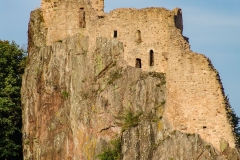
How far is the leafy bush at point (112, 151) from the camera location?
2149 inches

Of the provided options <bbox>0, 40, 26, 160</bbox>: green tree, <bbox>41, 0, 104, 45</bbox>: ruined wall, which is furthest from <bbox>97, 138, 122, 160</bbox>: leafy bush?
<bbox>0, 40, 26, 160</bbox>: green tree

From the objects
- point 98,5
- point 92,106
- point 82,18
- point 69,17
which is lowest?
point 92,106

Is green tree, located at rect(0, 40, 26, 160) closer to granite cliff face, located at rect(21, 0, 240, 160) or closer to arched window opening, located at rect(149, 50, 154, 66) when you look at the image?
granite cliff face, located at rect(21, 0, 240, 160)

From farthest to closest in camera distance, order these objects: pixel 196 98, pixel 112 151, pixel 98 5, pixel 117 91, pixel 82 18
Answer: pixel 98 5
pixel 82 18
pixel 117 91
pixel 112 151
pixel 196 98

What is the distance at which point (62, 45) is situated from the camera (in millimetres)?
58562

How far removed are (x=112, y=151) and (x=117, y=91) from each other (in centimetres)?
296

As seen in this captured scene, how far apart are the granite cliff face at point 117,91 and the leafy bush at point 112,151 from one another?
1.11 feet

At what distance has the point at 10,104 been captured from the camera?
6181 centimetres

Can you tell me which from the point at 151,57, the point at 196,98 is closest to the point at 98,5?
the point at 151,57

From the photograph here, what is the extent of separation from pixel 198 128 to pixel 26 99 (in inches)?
460

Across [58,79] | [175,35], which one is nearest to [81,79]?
[58,79]

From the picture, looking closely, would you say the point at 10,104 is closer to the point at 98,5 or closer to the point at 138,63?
the point at 98,5

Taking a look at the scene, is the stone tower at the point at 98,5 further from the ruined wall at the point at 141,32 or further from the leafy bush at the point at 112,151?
the leafy bush at the point at 112,151

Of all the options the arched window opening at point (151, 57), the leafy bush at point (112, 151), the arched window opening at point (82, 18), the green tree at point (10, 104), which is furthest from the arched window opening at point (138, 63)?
the green tree at point (10, 104)
